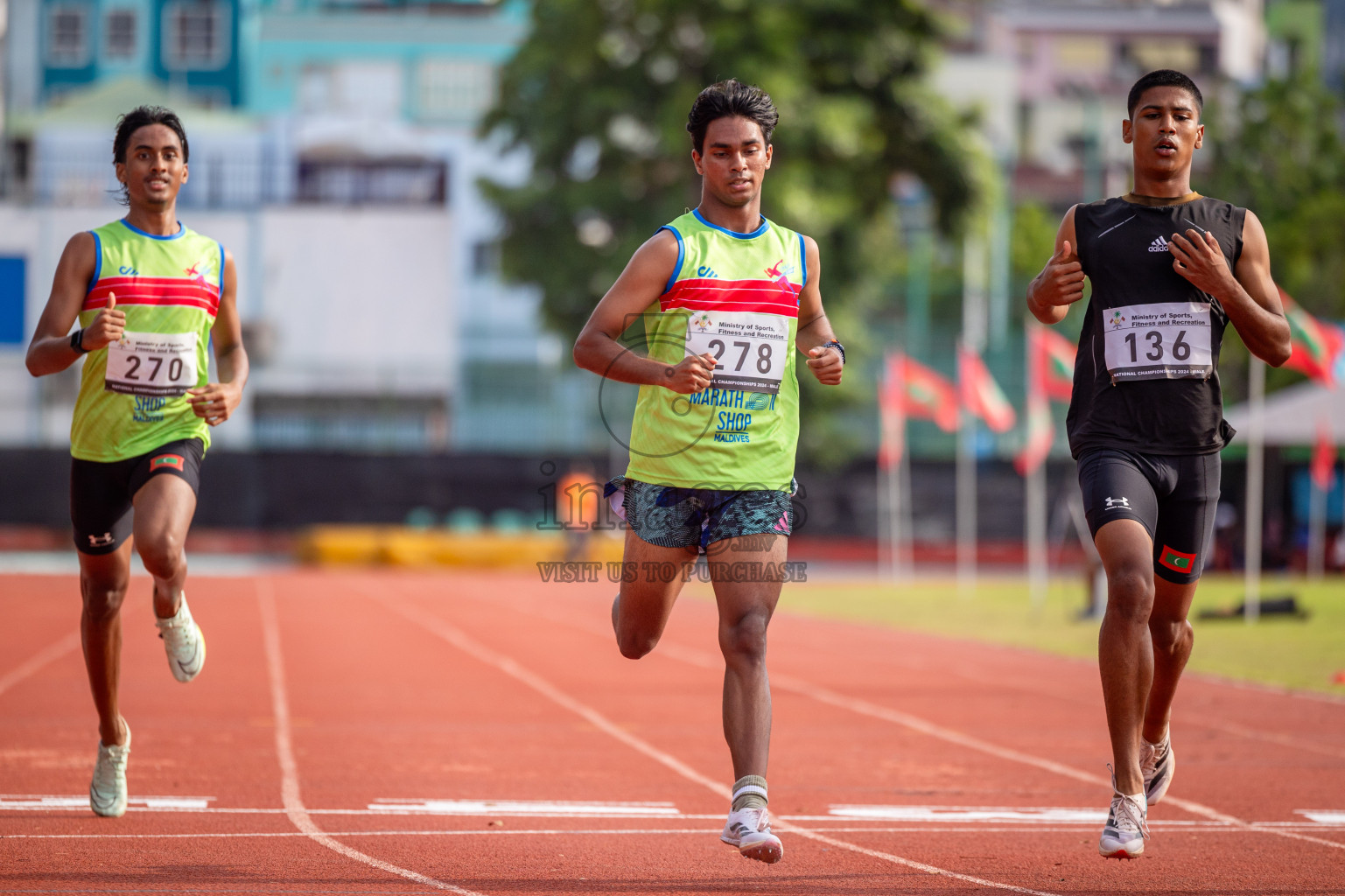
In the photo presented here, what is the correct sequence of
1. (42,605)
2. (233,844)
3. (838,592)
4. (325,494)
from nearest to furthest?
(233,844) → (42,605) → (838,592) → (325,494)

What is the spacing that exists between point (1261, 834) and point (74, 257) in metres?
4.66

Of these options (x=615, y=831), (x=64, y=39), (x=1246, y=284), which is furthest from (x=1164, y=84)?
(x=64, y=39)

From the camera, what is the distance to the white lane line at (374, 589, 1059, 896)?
17.9ft

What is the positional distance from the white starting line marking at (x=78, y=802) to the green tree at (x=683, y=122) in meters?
24.0

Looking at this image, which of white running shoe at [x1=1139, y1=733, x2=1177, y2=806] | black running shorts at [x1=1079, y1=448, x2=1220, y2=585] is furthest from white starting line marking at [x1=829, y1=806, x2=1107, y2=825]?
black running shorts at [x1=1079, y1=448, x2=1220, y2=585]

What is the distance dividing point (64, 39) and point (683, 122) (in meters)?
31.6

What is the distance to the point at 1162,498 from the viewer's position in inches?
224

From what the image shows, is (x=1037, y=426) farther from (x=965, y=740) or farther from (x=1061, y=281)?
(x=1061, y=281)

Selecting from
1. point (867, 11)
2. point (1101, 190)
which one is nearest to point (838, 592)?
point (867, 11)

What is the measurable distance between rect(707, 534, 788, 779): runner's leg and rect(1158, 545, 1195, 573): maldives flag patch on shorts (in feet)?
4.41

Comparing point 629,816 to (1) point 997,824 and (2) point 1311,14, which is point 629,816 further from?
(2) point 1311,14

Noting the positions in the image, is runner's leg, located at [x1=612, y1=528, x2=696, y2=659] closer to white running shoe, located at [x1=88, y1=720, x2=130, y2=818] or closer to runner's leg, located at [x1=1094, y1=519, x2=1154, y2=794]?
runner's leg, located at [x1=1094, y1=519, x2=1154, y2=794]

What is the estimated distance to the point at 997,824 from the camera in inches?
254

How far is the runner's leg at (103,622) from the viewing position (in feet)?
20.7
